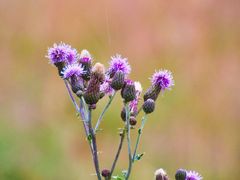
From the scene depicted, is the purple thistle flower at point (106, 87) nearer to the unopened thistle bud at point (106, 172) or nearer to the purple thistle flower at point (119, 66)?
the purple thistle flower at point (119, 66)

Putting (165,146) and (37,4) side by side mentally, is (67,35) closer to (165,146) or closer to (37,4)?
(37,4)

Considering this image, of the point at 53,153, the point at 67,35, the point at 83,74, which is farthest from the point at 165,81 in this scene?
the point at 67,35

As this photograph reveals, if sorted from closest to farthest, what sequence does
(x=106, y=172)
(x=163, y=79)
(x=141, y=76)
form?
(x=106, y=172) < (x=163, y=79) < (x=141, y=76)

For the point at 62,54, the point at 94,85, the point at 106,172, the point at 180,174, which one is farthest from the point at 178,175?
the point at 62,54

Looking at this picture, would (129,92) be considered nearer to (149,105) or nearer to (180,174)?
(149,105)

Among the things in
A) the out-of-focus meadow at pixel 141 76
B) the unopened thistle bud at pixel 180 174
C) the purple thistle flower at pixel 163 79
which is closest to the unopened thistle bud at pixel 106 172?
the unopened thistle bud at pixel 180 174

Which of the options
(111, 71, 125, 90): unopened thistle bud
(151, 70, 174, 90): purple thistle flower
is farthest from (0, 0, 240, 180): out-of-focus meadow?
(111, 71, 125, 90): unopened thistle bud

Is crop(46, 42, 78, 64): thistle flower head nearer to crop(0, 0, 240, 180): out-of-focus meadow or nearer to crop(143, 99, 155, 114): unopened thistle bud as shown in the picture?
crop(143, 99, 155, 114): unopened thistle bud

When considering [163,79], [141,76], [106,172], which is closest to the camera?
[106,172]
